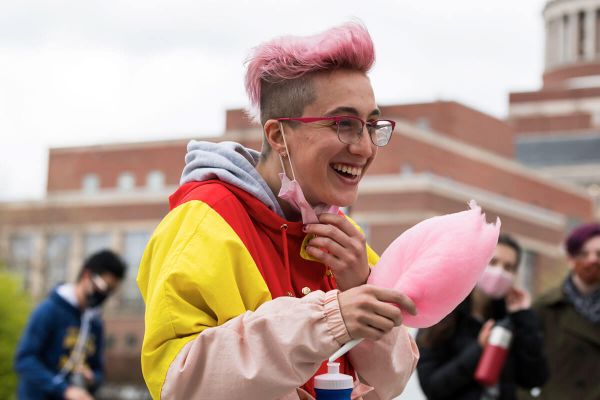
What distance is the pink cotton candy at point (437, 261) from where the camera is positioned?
2.54m

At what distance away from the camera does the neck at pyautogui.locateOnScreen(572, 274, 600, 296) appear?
6596 mm

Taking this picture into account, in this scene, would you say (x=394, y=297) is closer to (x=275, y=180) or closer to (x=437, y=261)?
(x=437, y=261)

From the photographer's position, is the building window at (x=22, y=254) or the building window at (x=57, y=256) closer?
the building window at (x=22, y=254)

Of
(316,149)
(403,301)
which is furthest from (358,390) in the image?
(316,149)

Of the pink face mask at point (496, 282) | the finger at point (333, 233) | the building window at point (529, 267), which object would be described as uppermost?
the finger at point (333, 233)

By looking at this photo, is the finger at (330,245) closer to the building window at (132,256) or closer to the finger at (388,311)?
the finger at (388,311)

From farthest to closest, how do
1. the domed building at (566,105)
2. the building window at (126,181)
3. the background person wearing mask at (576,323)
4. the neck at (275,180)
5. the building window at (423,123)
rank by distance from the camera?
the domed building at (566,105), the building window at (126,181), the building window at (423,123), the background person wearing mask at (576,323), the neck at (275,180)

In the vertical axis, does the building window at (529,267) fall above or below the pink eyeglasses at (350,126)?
below

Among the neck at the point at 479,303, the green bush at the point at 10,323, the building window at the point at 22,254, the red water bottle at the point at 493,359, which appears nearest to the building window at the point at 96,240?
the building window at the point at 22,254

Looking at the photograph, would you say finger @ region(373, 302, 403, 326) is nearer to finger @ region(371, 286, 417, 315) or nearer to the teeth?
finger @ region(371, 286, 417, 315)

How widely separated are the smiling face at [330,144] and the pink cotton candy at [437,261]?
0.24 meters

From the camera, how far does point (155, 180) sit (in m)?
52.4

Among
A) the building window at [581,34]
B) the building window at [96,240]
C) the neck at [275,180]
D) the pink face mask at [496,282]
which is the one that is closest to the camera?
the neck at [275,180]

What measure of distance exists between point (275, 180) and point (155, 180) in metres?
50.1
